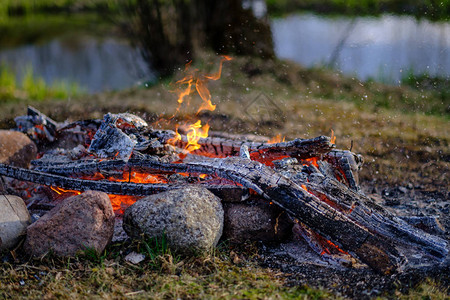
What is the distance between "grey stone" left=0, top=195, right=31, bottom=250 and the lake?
17.7 ft

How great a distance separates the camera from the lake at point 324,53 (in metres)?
7.99

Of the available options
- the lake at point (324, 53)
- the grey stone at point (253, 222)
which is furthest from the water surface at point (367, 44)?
the grey stone at point (253, 222)

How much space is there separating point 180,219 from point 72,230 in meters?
0.72

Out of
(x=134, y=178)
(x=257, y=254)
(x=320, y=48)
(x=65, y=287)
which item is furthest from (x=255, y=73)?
(x=65, y=287)

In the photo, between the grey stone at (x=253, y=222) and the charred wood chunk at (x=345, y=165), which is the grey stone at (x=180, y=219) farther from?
the charred wood chunk at (x=345, y=165)

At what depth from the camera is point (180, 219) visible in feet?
9.45

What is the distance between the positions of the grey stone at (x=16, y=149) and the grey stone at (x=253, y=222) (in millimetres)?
2166

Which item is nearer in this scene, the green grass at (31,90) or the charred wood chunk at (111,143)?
the charred wood chunk at (111,143)

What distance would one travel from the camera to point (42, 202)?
373 cm

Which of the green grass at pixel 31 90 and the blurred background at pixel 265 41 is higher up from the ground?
the blurred background at pixel 265 41

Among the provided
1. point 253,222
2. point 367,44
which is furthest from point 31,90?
Result: point 367,44

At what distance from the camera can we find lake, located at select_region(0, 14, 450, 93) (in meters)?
7.99

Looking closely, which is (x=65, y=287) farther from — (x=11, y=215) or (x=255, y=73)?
(x=255, y=73)

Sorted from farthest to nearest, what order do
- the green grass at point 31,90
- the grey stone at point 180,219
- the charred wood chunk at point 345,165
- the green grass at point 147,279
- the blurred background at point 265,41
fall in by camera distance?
the blurred background at point 265,41 → the green grass at point 31,90 → the charred wood chunk at point 345,165 → the grey stone at point 180,219 → the green grass at point 147,279
